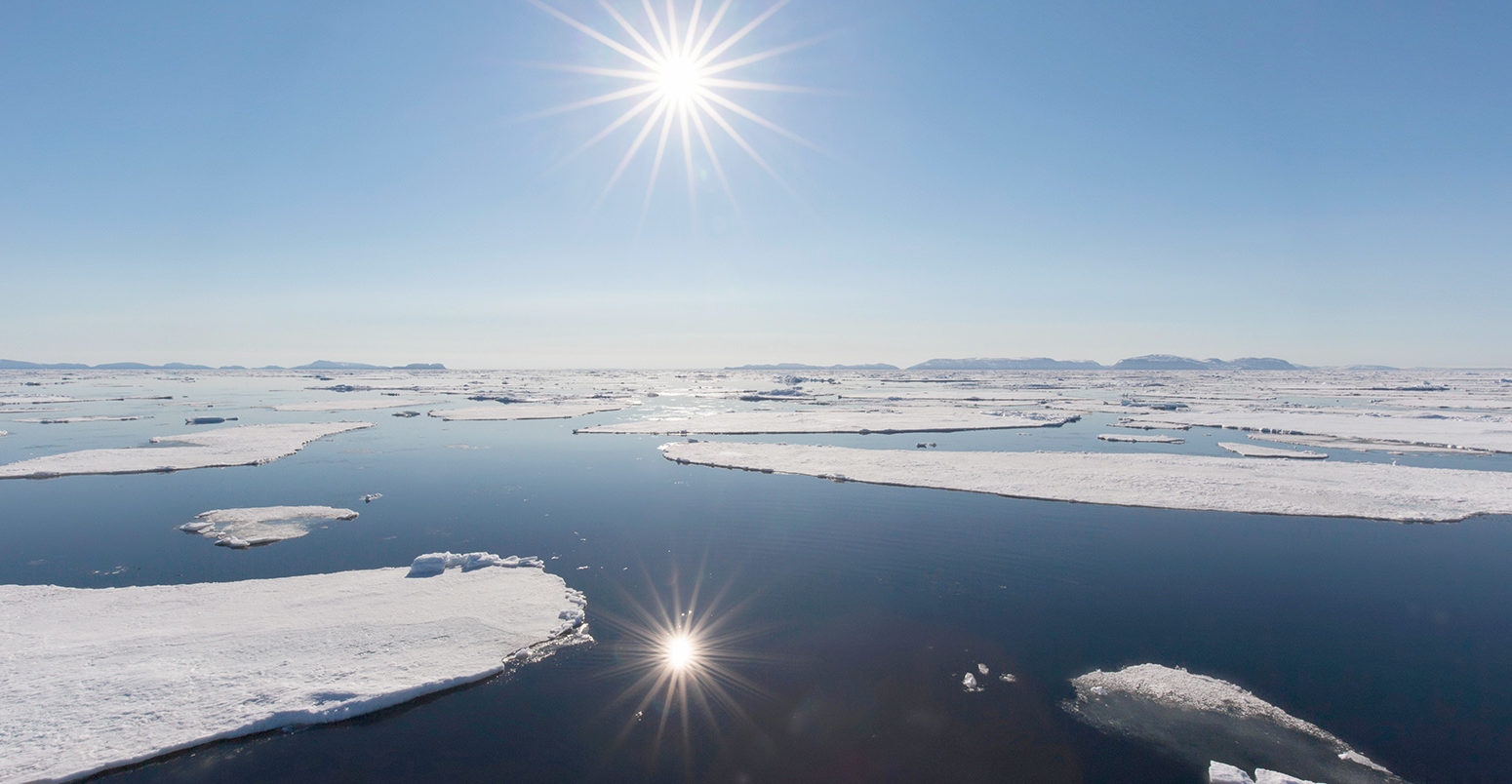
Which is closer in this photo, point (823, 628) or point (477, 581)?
point (823, 628)

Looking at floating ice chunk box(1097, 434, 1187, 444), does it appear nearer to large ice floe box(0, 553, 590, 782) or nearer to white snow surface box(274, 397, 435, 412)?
large ice floe box(0, 553, 590, 782)

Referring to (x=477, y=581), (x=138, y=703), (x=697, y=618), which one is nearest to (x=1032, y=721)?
(x=697, y=618)

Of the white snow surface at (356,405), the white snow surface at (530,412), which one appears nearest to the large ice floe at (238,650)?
the white snow surface at (530,412)

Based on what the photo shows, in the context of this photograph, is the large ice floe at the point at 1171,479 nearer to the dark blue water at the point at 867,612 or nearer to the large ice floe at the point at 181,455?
the dark blue water at the point at 867,612

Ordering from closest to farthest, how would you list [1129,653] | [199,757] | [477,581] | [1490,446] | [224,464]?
[199,757] → [1129,653] → [477,581] → [224,464] → [1490,446]

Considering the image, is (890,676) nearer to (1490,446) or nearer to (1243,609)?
(1243,609)

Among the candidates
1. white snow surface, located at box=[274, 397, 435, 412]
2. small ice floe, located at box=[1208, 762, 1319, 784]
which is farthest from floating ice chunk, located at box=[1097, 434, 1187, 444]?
white snow surface, located at box=[274, 397, 435, 412]
